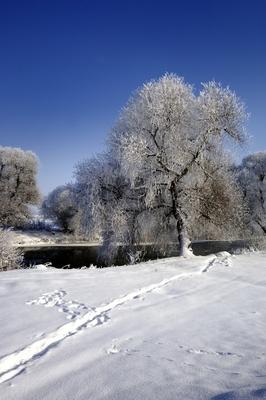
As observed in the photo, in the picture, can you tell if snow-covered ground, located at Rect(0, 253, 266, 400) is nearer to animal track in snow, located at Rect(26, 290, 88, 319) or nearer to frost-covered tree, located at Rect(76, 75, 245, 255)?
animal track in snow, located at Rect(26, 290, 88, 319)

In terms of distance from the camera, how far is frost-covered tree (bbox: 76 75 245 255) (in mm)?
18672

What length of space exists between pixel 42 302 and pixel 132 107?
44.5 ft

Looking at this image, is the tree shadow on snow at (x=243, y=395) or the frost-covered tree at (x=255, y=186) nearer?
the tree shadow on snow at (x=243, y=395)

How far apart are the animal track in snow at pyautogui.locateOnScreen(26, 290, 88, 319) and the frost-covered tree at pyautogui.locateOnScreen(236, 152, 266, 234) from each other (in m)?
27.1

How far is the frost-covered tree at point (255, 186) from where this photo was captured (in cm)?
3469

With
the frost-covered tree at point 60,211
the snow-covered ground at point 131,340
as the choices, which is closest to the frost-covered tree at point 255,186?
the frost-covered tree at point 60,211

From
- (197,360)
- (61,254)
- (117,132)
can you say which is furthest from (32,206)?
(197,360)

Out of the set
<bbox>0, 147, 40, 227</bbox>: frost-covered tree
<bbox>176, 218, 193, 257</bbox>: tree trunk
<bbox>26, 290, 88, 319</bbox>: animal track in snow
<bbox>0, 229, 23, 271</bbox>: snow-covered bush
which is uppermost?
<bbox>0, 147, 40, 227</bbox>: frost-covered tree

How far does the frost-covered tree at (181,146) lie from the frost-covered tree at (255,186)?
14806mm

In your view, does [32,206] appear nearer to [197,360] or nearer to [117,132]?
[117,132]

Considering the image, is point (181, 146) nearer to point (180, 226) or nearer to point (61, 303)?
point (180, 226)

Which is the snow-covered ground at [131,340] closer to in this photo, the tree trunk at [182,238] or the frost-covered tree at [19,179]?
the tree trunk at [182,238]

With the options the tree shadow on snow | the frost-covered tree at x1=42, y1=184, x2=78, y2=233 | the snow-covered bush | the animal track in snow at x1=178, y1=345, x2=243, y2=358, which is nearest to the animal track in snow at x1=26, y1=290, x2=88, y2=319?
the animal track in snow at x1=178, y1=345, x2=243, y2=358

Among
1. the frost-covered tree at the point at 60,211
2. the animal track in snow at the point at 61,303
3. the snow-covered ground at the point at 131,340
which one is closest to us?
the snow-covered ground at the point at 131,340
